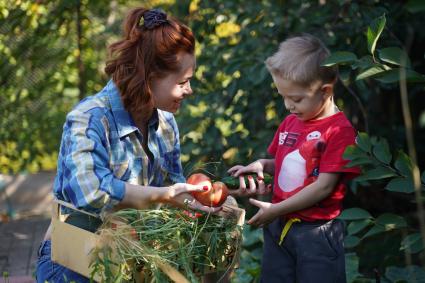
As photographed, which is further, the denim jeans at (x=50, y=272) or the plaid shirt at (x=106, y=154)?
the denim jeans at (x=50, y=272)

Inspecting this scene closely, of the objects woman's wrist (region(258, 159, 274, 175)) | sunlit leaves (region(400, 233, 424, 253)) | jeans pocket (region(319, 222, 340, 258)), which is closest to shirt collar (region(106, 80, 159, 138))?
woman's wrist (region(258, 159, 274, 175))

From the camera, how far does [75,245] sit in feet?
8.79

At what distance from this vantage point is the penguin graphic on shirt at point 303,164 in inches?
116

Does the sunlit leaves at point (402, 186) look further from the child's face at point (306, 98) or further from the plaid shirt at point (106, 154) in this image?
the plaid shirt at point (106, 154)

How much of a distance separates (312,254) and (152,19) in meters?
1.07

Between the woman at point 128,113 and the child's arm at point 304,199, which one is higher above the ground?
the woman at point 128,113

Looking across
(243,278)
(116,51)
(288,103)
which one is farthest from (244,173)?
(243,278)

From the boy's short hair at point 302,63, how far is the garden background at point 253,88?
0.29 feet

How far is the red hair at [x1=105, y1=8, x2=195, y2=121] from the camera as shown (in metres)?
3.02

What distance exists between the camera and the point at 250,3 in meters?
4.86

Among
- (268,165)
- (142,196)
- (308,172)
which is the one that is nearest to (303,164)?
(308,172)

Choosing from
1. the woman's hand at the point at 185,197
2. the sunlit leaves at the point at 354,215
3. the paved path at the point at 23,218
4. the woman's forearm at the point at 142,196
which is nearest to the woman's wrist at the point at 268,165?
the sunlit leaves at the point at 354,215

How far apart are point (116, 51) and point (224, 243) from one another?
874 mm

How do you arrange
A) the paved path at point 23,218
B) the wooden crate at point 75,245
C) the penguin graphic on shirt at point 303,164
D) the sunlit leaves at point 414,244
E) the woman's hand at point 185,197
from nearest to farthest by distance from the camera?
the wooden crate at point 75,245 → the woman's hand at point 185,197 → the penguin graphic on shirt at point 303,164 → the sunlit leaves at point 414,244 → the paved path at point 23,218
